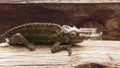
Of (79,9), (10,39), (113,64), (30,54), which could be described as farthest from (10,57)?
(79,9)

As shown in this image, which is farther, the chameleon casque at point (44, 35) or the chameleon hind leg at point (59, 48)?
the chameleon casque at point (44, 35)

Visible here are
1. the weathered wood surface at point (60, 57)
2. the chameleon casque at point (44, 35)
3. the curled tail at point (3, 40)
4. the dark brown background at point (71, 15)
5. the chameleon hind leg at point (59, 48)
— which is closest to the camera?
the weathered wood surface at point (60, 57)

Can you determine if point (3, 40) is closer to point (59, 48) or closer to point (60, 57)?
point (59, 48)

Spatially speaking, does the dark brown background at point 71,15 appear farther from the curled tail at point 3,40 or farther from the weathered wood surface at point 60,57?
the weathered wood surface at point 60,57

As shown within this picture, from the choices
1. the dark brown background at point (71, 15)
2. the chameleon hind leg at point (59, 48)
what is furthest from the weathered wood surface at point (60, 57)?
the dark brown background at point (71, 15)

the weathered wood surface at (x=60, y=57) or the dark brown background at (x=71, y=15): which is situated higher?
the dark brown background at (x=71, y=15)

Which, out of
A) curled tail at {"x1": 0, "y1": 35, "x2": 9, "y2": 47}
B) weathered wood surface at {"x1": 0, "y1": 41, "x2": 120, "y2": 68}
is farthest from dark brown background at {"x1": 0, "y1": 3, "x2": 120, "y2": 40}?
weathered wood surface at {"x1": 0, "y1": 41, "x2": 120, "y2": 68}

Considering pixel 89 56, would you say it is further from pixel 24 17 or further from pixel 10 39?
pixel 24 17

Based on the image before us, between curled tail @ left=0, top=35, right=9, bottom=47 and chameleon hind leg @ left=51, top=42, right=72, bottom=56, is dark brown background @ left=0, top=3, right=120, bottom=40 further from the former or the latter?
chameleon hind leg @ left=51, top=42, right=72, bottom=56
